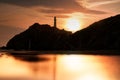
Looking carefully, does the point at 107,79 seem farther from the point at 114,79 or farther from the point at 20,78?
the point at 20,78

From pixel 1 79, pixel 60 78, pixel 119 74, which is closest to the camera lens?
pixel 1 79

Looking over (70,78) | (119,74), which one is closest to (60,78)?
(70,78)

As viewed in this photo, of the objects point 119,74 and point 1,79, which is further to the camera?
point 119,74

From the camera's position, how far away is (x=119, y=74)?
76.1 metres

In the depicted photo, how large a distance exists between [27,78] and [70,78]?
8010 mm

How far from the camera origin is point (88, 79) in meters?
69.8

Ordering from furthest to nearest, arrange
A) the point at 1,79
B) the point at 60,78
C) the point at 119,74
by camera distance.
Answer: the point at 119,74, the point at 60,78, the point at 1,79

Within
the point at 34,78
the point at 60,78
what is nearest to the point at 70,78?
the point at 60,78

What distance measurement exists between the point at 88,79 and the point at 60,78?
5094 millimetres

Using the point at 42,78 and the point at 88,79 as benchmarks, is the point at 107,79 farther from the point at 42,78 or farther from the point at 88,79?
the point at 42,78

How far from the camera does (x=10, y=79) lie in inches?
2628

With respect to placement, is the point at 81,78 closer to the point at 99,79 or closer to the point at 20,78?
the point at 99,79

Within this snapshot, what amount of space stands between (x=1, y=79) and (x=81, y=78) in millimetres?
14859

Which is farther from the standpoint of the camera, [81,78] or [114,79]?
[81,78]
